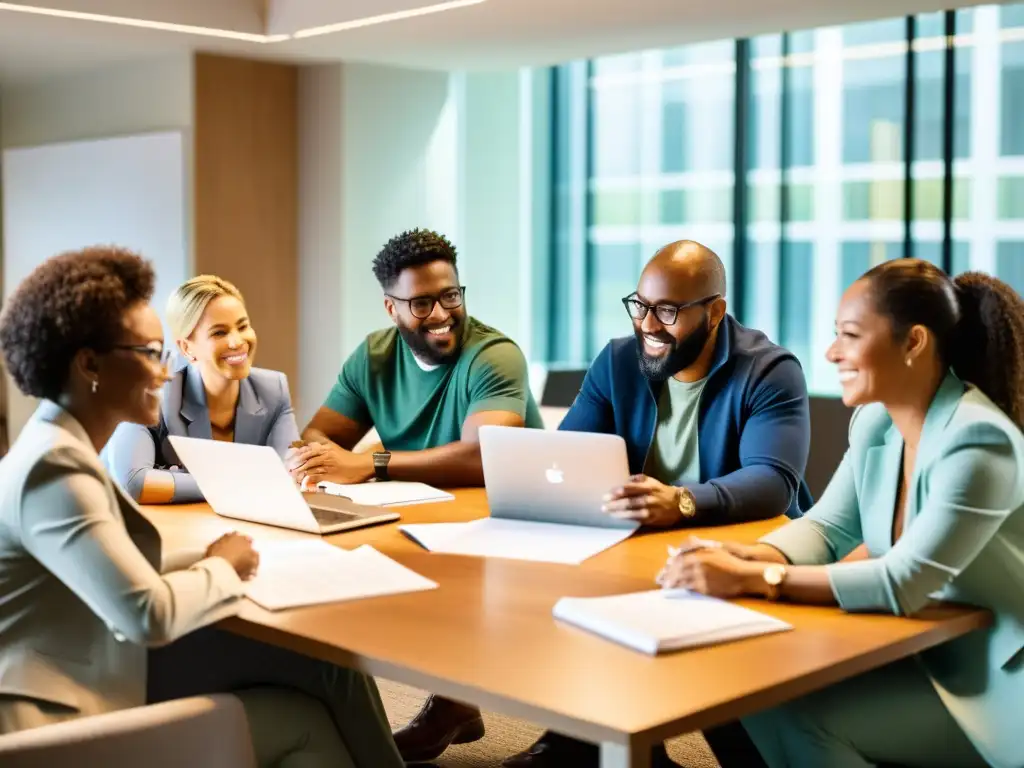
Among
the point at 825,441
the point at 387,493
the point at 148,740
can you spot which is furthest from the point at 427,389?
the point at 148,740

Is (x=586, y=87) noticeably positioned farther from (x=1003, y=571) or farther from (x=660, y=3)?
(x=1003, y=571)

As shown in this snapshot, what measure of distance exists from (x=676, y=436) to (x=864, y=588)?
1.07 m

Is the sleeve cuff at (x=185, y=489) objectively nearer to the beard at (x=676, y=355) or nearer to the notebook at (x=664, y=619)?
the beard at (x=676, y=355)

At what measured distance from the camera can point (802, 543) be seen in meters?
2.40

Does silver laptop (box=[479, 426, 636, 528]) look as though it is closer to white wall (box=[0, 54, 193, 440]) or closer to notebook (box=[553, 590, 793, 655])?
notebook (box=[553, 590, 793, 655])

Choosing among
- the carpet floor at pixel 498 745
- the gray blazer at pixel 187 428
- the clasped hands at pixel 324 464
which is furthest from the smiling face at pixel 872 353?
the gray blazer at pixel 187 428

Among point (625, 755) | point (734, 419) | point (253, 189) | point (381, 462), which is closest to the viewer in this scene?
point (625, 755)

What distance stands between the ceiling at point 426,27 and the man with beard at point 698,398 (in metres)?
2.85

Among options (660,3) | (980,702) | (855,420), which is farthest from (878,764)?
(660,3)

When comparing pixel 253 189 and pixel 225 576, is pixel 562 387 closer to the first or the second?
pixel 253 189

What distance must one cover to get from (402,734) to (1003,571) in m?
1.70

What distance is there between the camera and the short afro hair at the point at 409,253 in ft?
12.0

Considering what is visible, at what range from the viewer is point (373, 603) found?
214cm

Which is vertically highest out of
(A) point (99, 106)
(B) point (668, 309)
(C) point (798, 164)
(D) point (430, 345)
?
(A) point (99, 106)
